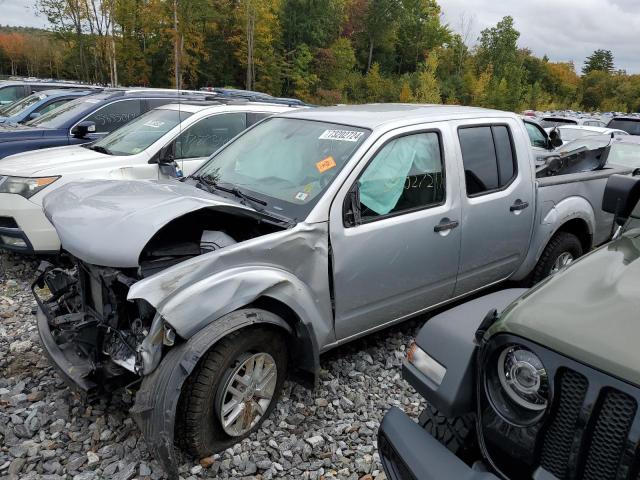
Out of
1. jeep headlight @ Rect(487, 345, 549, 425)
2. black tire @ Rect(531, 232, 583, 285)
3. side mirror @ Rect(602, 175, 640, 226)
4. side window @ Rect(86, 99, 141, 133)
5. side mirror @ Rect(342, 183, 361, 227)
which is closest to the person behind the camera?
jeep headlight @ Rect(487, 345, 549, 425)

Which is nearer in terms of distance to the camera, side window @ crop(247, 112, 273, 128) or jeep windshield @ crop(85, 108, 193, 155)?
jeep windshield @ crop(85, 108, 193, 155)

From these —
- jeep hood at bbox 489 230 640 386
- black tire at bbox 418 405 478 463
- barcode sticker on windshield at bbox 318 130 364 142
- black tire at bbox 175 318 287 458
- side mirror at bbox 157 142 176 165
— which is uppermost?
barcode sticker on windshield at bbox 318 130 364 142

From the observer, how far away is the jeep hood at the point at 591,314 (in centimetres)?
146

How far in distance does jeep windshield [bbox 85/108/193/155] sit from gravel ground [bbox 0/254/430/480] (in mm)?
2749

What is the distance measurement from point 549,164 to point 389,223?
8.83ft

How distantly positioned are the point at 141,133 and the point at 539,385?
5648 millimetres

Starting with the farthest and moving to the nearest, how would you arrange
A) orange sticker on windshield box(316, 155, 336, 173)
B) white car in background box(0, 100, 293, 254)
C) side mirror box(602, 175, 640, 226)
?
white car in background box(0, 100, 293, 254) < orange sticker on windshield box(316, 155, 336, 173) < side mirror box(602, 175, 640, 226)

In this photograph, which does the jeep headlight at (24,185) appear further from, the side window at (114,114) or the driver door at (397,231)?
the driver door at (397,231)

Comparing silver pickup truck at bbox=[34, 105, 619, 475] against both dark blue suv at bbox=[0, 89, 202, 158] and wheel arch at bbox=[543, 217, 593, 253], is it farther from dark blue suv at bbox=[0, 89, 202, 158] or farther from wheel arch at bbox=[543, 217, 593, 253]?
dark blue suv at bbox=[0, 89, 202, 158]

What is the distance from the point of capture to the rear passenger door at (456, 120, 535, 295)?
3.76m

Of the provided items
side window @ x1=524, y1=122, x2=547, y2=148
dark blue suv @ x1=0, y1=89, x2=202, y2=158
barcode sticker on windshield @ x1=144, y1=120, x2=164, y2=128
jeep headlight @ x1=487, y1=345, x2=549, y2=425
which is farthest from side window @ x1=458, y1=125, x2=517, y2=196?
side window @ x1=524, y1=122, x2=547, y2=148

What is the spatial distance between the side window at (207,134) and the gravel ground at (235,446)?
Result: 293 centimetres

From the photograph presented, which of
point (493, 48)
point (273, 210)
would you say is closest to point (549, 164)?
point (273, 210)

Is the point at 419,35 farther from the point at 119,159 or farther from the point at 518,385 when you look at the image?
the point at 518,385
